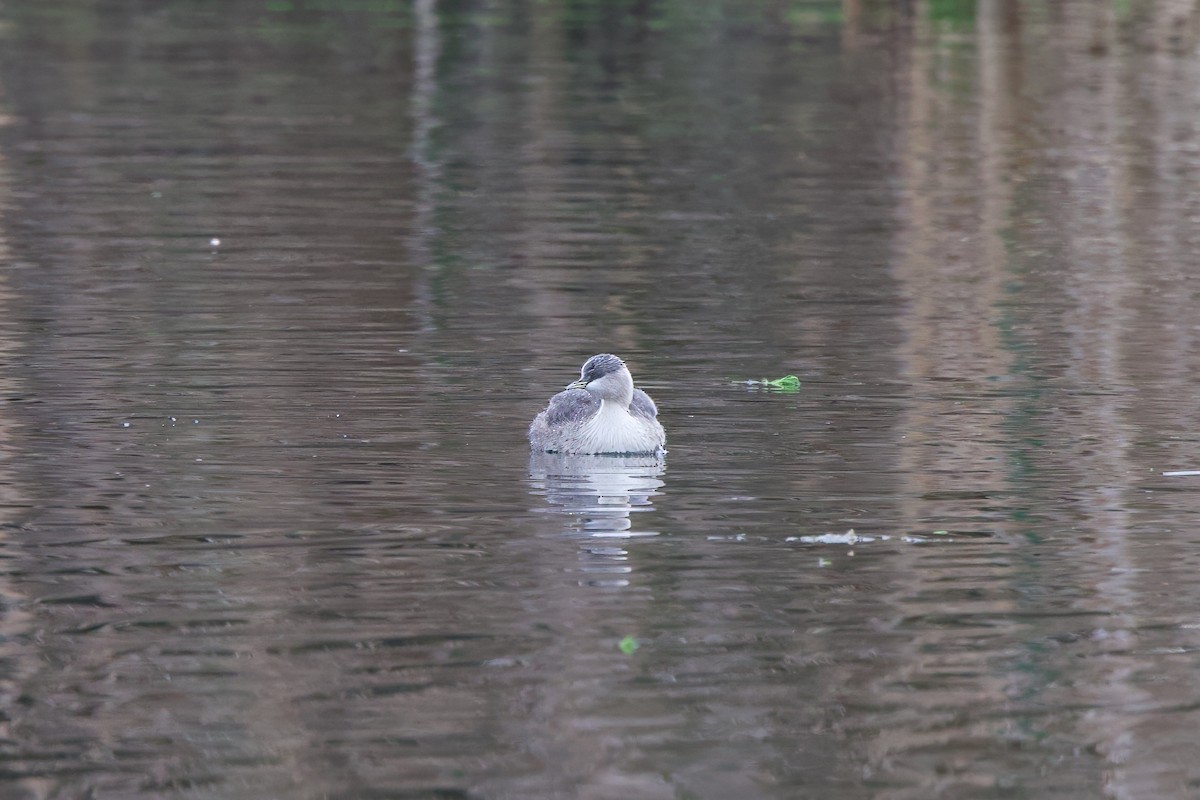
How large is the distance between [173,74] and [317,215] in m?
18.1

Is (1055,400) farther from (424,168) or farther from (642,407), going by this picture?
(424,168)

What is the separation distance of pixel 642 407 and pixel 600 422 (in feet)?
1.00

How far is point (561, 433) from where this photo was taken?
43.6 ft

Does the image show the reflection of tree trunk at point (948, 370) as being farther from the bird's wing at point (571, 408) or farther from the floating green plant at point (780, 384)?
the bird's wing at point (571, 408)

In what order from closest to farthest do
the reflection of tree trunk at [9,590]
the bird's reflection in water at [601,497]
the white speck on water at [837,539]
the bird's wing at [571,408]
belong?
the reflection of tree trunk at [9,590], the bird's reflection in water at [601,497], the white speck on water at [837,539], the bird's wing at [571,408]

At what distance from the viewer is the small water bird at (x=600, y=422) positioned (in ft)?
43.2

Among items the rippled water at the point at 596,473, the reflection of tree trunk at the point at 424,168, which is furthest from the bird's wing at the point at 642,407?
the reflection of tree trunk at the point at 424,168

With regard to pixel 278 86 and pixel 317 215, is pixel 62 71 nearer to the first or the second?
pixel 278 86

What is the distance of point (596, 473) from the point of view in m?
13.1

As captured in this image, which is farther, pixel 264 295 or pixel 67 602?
pixel 264 295

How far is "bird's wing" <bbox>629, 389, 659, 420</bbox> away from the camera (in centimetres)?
1343

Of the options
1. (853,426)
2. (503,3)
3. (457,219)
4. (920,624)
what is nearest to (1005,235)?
(457,219)

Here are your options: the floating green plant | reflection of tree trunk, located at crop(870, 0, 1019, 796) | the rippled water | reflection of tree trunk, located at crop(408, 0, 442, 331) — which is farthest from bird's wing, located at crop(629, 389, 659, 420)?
reflection of tree trunk, located at crop(408, 0, 442, 331)

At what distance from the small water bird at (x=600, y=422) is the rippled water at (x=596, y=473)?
0.12 m
